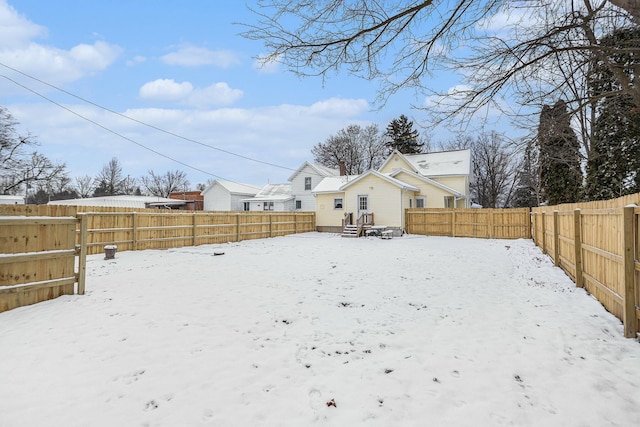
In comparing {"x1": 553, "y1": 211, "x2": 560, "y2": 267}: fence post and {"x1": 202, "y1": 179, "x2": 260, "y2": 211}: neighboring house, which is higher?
{"x1": 202, "y1": 179, "x2": 260, "y2": 211}: neighboring house

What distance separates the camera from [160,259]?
10.3m

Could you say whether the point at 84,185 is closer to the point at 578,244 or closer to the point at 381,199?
the point at 381,199

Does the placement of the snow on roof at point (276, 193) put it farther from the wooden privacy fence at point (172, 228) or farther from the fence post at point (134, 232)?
the fence post at point (134, 232)

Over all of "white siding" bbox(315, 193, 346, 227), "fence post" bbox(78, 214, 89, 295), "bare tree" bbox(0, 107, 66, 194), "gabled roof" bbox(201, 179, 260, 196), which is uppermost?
"bare tree" bbox(0, 107, 66, 194)

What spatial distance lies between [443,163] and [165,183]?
5558cm

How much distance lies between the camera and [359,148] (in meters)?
43.8

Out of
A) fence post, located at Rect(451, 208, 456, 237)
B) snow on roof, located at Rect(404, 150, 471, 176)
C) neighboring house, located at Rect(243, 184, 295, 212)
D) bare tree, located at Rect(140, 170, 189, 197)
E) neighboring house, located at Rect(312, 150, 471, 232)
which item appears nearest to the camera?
fence post, located at Rect(451, 208, 456, 237)

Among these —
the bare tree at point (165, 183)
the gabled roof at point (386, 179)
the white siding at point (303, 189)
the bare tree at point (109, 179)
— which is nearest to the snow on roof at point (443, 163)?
the gabled roof at point (386, 179)

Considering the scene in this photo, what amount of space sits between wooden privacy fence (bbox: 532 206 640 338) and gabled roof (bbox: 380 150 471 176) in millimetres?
17639

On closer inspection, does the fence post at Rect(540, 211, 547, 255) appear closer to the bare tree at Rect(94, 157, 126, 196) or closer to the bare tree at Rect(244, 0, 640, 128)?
the bare tree at Rect(244, 0, 640, 128)

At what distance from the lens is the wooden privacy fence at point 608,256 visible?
12.5 feet

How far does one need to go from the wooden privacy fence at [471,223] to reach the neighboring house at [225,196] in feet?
66.9

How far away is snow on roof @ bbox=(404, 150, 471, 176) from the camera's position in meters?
24.7

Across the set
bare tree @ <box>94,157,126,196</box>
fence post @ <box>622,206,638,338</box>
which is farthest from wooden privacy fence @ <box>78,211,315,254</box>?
bare tree @ <box>94,157,126,196</box>
